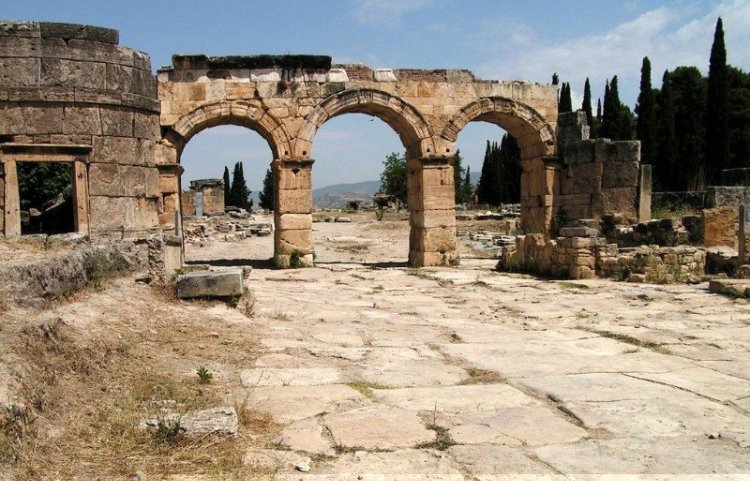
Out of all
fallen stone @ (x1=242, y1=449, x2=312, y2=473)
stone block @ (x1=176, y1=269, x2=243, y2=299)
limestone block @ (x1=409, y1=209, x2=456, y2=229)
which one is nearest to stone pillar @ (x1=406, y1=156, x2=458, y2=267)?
limestone block @ (x1=409, y1=209, x2=456, y2=229)

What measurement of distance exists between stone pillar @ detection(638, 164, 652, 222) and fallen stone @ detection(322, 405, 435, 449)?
39.3 feet

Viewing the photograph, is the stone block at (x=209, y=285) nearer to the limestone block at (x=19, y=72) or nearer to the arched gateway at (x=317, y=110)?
the limestone block at (x=19, y=72)

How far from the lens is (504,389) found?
161 inches

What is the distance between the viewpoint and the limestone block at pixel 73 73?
10742 mm

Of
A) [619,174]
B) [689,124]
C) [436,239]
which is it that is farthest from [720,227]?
[689,124]

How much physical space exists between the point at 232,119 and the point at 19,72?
13.1ft

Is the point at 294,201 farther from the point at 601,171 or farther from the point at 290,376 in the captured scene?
the point at 290,376

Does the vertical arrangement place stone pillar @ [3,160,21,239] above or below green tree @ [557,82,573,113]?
below

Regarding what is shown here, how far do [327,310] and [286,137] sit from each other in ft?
21.7

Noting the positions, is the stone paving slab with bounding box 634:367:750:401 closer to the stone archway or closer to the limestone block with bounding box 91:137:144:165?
the limestone block with bounding box 91:137:144:165

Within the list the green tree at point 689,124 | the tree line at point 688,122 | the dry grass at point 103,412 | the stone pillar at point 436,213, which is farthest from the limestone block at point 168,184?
the green tree at point 689,124

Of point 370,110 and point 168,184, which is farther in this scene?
point 370,110

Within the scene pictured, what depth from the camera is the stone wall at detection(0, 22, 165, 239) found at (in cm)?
1071

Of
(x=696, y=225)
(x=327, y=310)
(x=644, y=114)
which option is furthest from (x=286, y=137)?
(x=644, y=114)
